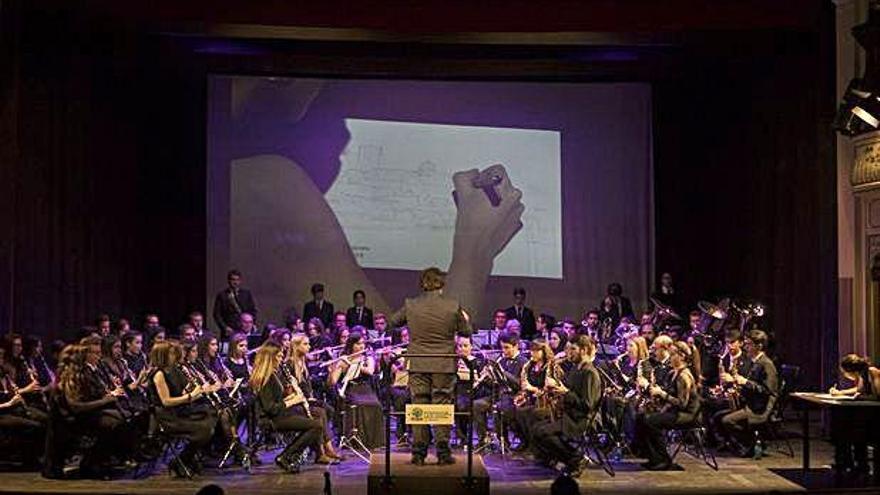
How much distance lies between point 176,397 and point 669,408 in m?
4.24

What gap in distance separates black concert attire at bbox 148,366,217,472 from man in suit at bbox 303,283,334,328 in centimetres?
478

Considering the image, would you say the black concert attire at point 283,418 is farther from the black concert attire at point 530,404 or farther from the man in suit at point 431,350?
the black concert attire at point 530,404

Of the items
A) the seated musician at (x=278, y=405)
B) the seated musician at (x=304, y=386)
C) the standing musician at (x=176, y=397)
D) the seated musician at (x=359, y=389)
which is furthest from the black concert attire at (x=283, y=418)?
the seated musician at (x=359, y=389)

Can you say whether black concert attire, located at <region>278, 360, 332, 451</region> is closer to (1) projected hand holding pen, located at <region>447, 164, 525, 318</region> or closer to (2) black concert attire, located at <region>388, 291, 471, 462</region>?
(2) black concert attire, located at <region>388, 291, 471, 462</region>

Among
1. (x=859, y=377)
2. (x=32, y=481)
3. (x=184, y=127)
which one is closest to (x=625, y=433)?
(x=859, y=377)

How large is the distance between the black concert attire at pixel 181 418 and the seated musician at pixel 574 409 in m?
2.78

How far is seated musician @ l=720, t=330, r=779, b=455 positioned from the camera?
1094cm

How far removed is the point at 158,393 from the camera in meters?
9.63

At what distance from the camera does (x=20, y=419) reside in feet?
32.7

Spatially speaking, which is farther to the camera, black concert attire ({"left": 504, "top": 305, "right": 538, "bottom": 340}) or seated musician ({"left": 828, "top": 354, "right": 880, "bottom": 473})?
black concert attire ({"left": 504, "top": 305, "right": 538, "bottom": 340})

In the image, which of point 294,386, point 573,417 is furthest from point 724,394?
point 294,386

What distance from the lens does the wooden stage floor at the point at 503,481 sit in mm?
9211

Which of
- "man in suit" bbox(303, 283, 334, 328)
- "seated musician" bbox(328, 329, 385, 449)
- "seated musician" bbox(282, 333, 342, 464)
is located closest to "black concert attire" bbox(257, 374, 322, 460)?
"seated musician" bbox(282, 333, 342, 464)

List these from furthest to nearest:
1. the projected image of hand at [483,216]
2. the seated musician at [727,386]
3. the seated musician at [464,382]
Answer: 1. the projected image of hand at [483,216]
2. the seated musician at [727,386]
3. the seated musician at [464,382]
